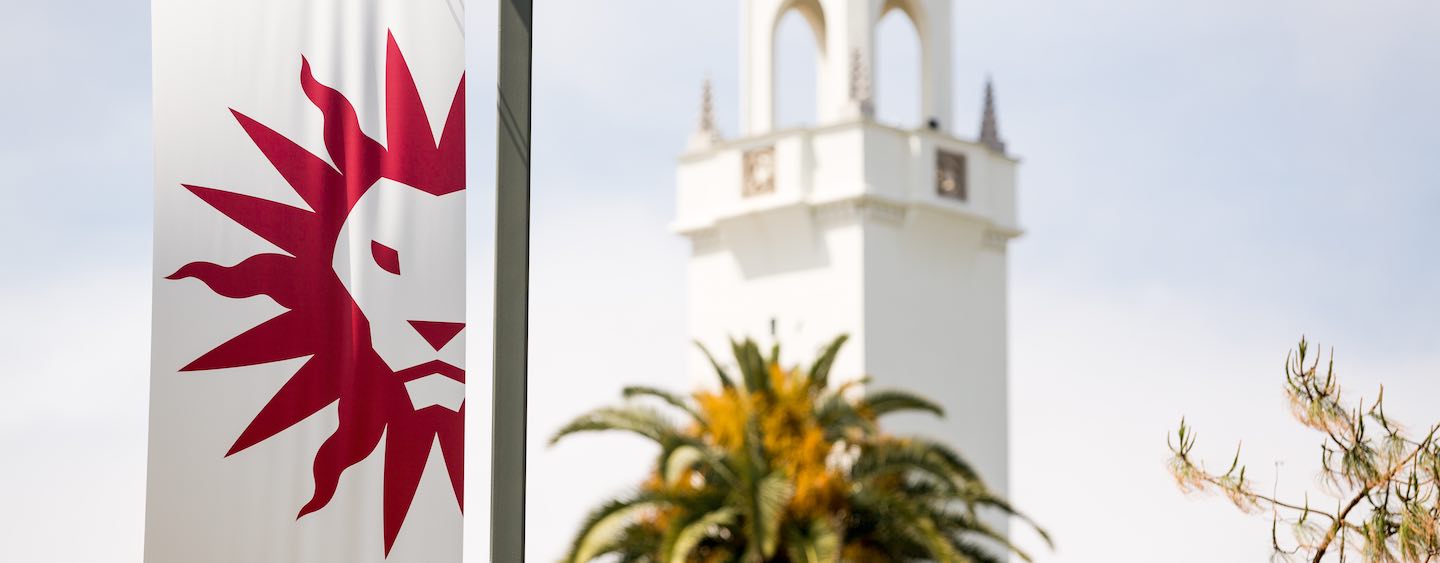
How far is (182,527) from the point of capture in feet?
13.6

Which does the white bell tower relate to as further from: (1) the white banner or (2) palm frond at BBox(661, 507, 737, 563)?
(1) the white banner

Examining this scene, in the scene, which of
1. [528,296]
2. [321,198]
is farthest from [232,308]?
[528,296]

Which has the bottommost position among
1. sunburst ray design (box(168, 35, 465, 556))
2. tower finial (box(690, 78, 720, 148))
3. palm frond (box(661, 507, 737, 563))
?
palm frond (box(661, 507, 737, 563))

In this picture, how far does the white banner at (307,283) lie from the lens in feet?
13.8

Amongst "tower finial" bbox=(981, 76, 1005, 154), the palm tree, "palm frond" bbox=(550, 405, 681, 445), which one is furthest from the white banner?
"tower finial" bbox=(981, 76, 1005, 154)

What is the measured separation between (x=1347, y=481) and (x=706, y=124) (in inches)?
824

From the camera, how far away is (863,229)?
27.1 meters

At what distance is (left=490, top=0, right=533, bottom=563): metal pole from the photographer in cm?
416

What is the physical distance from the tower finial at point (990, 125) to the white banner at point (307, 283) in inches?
977

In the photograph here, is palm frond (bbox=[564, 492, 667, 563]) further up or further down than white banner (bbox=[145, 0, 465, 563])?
further down

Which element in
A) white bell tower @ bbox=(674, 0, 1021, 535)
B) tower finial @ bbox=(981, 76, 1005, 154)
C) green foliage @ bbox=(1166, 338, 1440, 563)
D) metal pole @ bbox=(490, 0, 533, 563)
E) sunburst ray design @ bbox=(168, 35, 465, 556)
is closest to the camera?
metal pole @ bbox=(490, 0, 533, 563)

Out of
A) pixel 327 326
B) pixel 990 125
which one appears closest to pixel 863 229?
pixel 990 125

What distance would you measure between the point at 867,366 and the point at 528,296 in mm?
22898

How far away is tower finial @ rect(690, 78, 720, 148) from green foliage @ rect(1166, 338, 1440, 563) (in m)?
20.4
